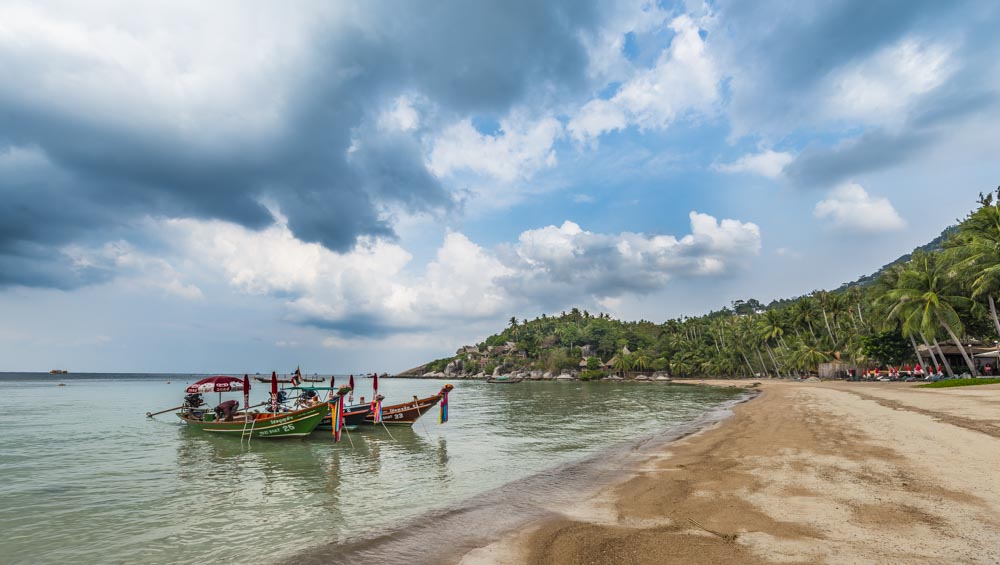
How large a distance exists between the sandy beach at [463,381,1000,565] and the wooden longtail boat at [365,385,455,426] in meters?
15.1

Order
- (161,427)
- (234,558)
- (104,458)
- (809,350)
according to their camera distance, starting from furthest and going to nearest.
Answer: (809,350) < (161,427) < (104,458) < (234,558)

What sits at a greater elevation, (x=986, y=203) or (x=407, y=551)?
(x=986, y=203)

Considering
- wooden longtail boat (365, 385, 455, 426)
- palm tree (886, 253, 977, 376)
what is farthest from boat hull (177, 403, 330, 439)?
palm tree (886, 253, 977, 376)

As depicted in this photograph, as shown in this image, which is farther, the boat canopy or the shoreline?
the boat canopy

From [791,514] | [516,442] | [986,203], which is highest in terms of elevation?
[986,203]

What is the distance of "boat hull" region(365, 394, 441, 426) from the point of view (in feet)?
86.4

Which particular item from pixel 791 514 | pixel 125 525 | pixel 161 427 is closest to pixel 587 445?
pixel 791 514

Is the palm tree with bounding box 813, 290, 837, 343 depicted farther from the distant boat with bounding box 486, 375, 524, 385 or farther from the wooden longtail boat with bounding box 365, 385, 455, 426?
the wooden longtail boat with bounding box 365, 385, 455, 426

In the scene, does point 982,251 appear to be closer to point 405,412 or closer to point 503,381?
point 405,412

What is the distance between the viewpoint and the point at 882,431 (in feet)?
52.4

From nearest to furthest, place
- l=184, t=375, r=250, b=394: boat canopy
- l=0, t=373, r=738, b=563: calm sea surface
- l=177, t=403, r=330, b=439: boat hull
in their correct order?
1. l=0, t=373, r=738, b=563: calm sea surface
2. l=177, t=403, r=330, b=439: boat hull
3. l=184, t=375, r=250, b=394: boat canopy

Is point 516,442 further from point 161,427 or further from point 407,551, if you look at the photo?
point 161,427

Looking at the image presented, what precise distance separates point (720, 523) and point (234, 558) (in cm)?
933

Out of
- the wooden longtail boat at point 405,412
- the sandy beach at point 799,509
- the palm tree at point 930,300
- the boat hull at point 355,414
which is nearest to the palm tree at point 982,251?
the palm tree at point 930,300
